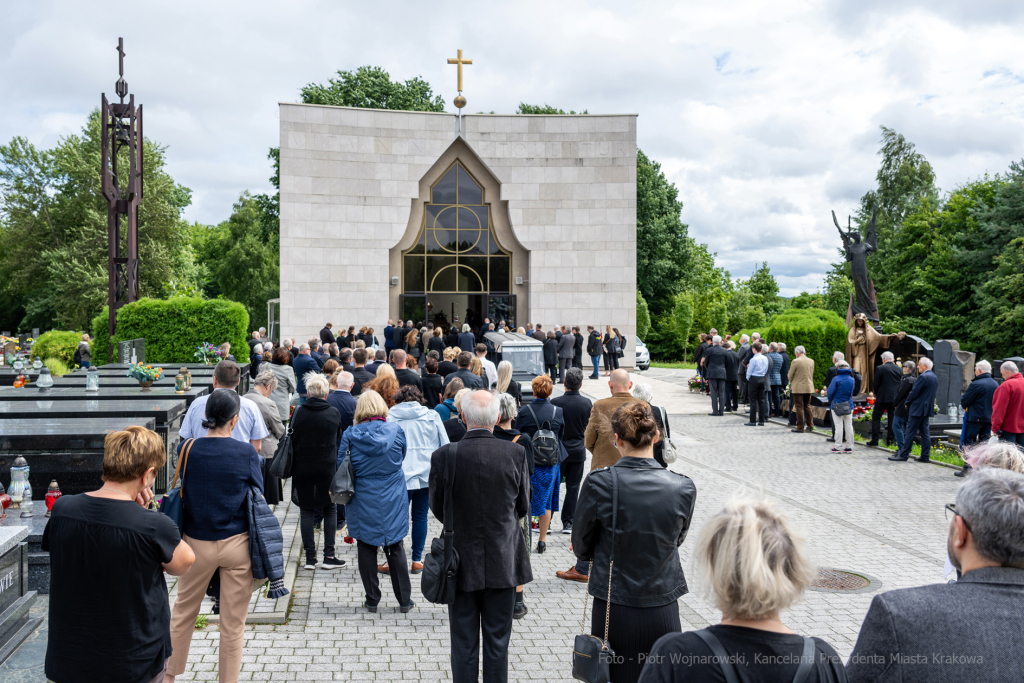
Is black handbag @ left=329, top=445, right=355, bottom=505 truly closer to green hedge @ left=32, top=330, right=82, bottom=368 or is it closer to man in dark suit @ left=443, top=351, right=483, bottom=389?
man in dark suit @ left=443, top=351, right=483, bottom=389

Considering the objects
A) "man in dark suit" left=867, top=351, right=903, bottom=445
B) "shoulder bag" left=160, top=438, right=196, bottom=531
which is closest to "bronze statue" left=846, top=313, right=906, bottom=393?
"man in dark suit" left=867, top=351, right=903, bottom=445

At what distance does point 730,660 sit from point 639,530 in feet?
5.47

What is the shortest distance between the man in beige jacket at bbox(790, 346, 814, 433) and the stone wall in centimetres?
1444

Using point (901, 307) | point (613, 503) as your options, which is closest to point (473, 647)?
point (613, 503)

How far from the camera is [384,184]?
1178 inches

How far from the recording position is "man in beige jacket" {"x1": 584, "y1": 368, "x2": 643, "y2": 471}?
674cm

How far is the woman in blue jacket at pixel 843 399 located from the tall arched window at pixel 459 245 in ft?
60.9

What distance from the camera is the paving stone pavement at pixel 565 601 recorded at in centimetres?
514

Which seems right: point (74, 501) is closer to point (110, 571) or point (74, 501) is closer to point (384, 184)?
point (110, 571)

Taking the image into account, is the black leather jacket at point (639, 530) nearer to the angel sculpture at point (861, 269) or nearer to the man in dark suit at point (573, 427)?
the man in dark suit at point (573, 427)

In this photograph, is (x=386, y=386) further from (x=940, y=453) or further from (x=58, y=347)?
(x=58, y=347)

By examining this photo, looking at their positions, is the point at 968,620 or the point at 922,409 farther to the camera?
the point at 922,409

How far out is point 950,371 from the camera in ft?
54.3

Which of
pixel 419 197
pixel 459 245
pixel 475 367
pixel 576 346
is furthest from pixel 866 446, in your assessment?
pixel 419 197
